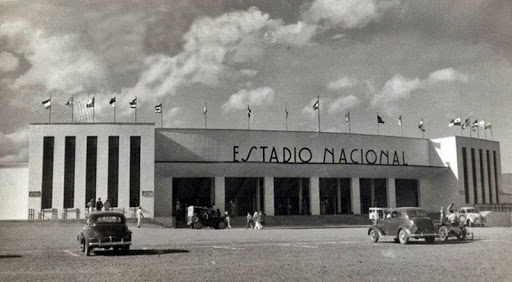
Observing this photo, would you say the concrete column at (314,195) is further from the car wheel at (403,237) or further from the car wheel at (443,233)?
the car wheel at (403,237)

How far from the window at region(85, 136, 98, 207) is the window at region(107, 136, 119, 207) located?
102 centimetres

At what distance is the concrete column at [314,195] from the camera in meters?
45.2

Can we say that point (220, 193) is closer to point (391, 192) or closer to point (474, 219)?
point (391, 192)

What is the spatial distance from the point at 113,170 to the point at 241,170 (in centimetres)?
1062

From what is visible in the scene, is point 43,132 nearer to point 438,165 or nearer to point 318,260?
point 318,260

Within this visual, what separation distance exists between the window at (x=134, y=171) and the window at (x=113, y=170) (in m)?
1.03

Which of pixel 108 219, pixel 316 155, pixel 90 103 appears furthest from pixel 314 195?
pixel 108 219

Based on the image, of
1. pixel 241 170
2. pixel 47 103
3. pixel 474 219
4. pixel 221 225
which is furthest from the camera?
pixel 241 170

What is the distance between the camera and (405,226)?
19.9m

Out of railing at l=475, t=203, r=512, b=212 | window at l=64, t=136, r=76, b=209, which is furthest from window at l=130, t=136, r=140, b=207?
railing at l=475, t=203, r=512, b=212

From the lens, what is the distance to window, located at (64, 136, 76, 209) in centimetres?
3794

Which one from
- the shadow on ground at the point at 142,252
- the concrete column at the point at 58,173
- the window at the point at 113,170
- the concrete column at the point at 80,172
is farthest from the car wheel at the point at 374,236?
the concrete column at the point at 58,173

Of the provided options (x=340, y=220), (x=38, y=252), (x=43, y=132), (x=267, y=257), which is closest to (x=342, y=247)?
(x=267, y=257)

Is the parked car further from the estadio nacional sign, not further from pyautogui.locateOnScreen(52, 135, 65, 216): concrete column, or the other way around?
pyautogui.locateOnScreen(52, 135, 65, 216): concrete column
